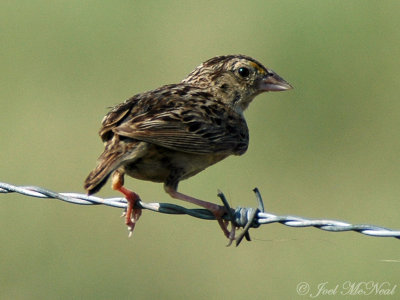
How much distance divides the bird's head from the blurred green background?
97.0 inches

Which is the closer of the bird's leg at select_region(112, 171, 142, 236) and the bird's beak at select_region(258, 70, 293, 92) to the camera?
the bird's leg at select_region(112, 171, 142, 236)

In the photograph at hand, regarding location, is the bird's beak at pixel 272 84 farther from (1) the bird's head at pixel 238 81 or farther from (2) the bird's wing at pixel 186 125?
(2) the bird's wing at pixel 186 125

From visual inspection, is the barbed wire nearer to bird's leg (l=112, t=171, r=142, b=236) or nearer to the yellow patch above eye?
bird's leg (l=112, t=171, r=142, b=236)

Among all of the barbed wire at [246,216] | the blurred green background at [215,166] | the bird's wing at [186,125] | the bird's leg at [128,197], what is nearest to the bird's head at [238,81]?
the bird's wing at [186,125]

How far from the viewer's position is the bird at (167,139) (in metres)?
7.11

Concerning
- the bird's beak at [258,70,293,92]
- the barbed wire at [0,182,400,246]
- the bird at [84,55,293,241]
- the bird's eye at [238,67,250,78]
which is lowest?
the barbed wire at [0,182,400,246]

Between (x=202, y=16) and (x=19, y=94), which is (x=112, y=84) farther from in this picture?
(x=202, y=16)

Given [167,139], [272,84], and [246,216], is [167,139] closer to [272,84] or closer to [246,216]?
[246,216]

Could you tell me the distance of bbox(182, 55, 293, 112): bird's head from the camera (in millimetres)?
8781

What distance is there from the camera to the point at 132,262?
11.1m

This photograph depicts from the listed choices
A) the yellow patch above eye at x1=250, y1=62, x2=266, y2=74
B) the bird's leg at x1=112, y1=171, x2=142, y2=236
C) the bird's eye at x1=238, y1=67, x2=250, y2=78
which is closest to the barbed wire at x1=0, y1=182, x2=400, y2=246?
the bird's leg at x1=112, y1=171, x2=142, y2=236

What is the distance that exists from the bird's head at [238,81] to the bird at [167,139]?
0.50ft

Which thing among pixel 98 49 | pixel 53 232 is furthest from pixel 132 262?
pixel 98 49

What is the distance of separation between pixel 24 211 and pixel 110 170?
18.1ft
